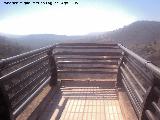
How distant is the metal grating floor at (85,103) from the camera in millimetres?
5918

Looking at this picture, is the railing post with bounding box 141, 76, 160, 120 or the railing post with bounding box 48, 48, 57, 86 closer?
the railing post with bounding box 141, 76, 160, 120

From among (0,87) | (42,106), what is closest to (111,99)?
(42,106)

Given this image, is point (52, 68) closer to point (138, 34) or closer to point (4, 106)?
point (4, 106)

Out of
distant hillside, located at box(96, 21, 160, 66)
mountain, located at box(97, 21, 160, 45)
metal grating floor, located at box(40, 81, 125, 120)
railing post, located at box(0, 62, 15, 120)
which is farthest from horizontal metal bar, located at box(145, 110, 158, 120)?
mountain, located at box(97, 21, 160, 45)

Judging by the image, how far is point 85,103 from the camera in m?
6.93

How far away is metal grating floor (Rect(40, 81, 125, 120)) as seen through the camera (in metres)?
5.92

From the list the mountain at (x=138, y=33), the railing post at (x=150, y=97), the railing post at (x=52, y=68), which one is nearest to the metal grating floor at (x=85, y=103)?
the railing post at (x=52, y=68)

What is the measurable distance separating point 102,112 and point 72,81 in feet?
8.70

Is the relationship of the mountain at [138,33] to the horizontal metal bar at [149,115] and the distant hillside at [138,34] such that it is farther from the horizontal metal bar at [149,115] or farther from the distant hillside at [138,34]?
the horizontal metal bar at [149,115]

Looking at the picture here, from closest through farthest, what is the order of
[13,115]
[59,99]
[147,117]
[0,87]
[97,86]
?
[0,87] → [13,115] → [147,117] → [59,99] → [97,86]

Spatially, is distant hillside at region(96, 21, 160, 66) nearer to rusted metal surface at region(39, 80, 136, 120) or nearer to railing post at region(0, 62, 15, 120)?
rusted metal surface at region(39, 80, 136, 120)

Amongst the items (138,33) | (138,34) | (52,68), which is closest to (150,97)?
(52,68)

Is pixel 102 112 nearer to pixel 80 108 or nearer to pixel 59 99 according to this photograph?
pixel 80 108

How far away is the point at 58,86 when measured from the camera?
320 inches
